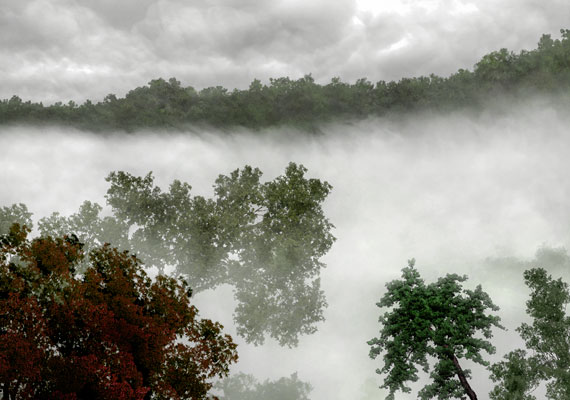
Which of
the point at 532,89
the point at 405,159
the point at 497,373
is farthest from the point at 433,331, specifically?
the point at 405,159

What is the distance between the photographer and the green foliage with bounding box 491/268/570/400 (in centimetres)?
2433

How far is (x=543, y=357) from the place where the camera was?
2541cm

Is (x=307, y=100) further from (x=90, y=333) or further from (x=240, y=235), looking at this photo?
(x=90, y=333)

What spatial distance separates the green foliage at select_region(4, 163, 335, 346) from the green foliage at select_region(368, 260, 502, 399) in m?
14.0

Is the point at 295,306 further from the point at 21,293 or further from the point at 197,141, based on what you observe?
the point at 197,141

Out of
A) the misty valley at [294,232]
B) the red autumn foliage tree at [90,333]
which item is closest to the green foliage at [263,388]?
the misty valley at [294,232]

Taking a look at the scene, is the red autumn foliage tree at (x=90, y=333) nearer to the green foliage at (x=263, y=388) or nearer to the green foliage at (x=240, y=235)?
the green foliage at (x=240, y=235)

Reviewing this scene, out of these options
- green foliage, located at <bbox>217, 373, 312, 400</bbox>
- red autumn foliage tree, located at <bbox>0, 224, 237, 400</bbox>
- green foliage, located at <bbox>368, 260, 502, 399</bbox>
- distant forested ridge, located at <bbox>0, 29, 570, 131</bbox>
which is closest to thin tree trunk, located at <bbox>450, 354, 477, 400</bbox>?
green foliage, located at <bbox>368, 260, 502, 399</bbox>

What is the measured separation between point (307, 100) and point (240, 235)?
241 feet

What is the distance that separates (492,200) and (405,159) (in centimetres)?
2529

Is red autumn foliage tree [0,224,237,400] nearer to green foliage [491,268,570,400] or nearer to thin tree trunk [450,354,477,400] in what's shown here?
thin tree trunk [450,354,477,400]

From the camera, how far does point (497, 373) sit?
81.4 ft

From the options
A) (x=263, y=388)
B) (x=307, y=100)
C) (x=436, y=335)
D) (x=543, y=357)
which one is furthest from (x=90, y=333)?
(x=307, y=100)

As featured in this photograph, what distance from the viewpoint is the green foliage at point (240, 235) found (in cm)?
4012
